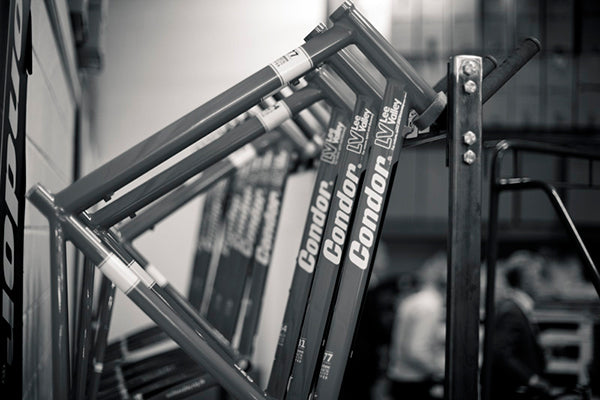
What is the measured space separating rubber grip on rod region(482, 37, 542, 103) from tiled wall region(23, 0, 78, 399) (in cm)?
84

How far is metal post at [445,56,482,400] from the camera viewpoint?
3.79ft

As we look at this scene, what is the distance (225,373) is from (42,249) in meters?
0.86

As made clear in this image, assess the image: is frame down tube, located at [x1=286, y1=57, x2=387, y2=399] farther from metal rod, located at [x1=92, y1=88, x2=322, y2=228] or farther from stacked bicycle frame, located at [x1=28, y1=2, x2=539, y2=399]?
metal rod, located at [x1=92, y1=88, x2=322, y2=228]

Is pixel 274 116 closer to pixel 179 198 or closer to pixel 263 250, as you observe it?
pixel 179 198

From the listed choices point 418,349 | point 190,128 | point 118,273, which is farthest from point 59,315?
point 418,349

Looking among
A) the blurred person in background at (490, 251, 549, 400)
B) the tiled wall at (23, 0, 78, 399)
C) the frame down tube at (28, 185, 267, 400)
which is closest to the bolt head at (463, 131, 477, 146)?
the frame down tube at (28, 185, 267, 400)

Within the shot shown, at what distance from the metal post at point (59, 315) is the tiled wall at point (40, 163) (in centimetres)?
28

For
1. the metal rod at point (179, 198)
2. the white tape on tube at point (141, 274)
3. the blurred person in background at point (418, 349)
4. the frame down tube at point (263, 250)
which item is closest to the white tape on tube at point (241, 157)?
the metal rod at point (179, 198)

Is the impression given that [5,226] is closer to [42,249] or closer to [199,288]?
[42,249]

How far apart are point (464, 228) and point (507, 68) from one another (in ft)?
1.05

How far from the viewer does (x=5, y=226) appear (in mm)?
1000

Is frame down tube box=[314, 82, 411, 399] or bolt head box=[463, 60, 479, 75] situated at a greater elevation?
bolt head box=[463, 60, 479, 75]

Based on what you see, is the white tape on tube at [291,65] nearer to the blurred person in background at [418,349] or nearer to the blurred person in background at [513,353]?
the blurred person in background at [513,353]

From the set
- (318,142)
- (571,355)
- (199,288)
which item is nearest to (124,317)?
(199,288)
